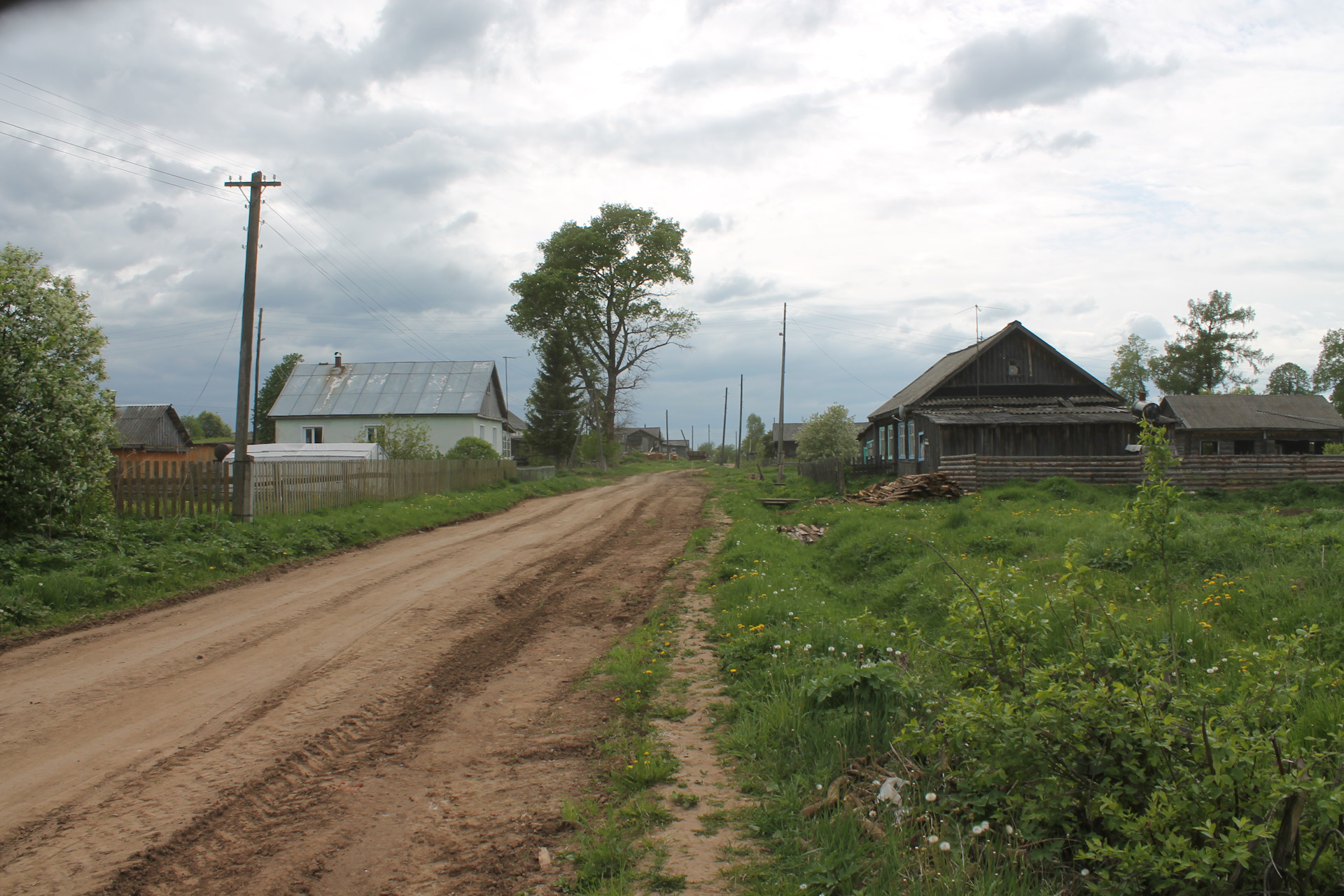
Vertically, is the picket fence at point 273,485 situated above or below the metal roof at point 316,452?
below

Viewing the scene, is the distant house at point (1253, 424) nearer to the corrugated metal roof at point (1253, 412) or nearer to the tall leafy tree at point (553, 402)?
the corrugated metal roof at point (1253, 412)

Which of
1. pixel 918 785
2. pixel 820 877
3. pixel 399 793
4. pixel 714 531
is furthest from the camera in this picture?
pixel 714 531

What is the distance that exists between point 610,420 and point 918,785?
4682 cm

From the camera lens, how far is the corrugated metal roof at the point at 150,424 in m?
41.3

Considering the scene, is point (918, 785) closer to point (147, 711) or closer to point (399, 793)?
point (399, 793)

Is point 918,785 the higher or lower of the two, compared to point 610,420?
lower

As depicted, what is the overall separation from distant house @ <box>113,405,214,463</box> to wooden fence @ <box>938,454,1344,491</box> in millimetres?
37549

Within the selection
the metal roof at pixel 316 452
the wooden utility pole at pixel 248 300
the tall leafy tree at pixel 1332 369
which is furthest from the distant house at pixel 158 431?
the tall leafy tree at pixel 1332 369

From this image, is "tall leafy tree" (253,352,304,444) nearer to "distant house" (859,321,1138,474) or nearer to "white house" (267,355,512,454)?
"white house" (267,355,512,454)

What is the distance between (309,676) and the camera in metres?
6.39

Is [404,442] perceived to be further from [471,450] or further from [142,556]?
[142,556]

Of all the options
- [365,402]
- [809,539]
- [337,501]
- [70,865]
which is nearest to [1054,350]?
[809,539]

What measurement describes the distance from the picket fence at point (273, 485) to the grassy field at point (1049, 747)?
11966 mm

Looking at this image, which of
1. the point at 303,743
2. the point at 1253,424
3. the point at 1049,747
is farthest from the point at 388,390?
the point at 1253,424
